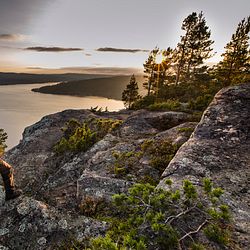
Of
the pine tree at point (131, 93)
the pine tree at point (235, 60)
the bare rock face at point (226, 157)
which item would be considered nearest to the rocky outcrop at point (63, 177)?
the bare rock face at point (226, 157)

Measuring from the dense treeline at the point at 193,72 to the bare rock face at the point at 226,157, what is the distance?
7911mm

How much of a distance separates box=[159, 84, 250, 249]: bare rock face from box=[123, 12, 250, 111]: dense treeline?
791 cm

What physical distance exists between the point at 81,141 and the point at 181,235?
1207 centimetres

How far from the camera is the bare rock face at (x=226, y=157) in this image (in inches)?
279

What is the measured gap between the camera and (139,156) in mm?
12070

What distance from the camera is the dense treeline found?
90.3 feet

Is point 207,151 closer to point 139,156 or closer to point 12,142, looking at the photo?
point 139,156

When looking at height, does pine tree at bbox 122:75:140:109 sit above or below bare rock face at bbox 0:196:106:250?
below

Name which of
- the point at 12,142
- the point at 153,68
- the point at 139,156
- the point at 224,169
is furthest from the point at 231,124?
the point at 12,142

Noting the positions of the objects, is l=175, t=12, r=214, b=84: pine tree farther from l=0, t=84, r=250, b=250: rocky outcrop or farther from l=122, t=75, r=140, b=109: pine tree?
l=0, t=84, r=250, b=250: rocky outcrop

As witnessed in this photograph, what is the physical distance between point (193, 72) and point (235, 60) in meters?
21.3

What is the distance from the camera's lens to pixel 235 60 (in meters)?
32.7

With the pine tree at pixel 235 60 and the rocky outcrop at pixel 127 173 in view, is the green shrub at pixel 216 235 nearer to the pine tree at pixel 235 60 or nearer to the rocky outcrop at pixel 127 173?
the rocky outcrop at pixel 127 173

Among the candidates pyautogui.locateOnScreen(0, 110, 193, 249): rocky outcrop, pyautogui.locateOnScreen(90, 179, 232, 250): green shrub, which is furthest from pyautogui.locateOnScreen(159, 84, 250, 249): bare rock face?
pyautogui.locateOnScreen(0, 110, 193, 249): rocky outcrop
